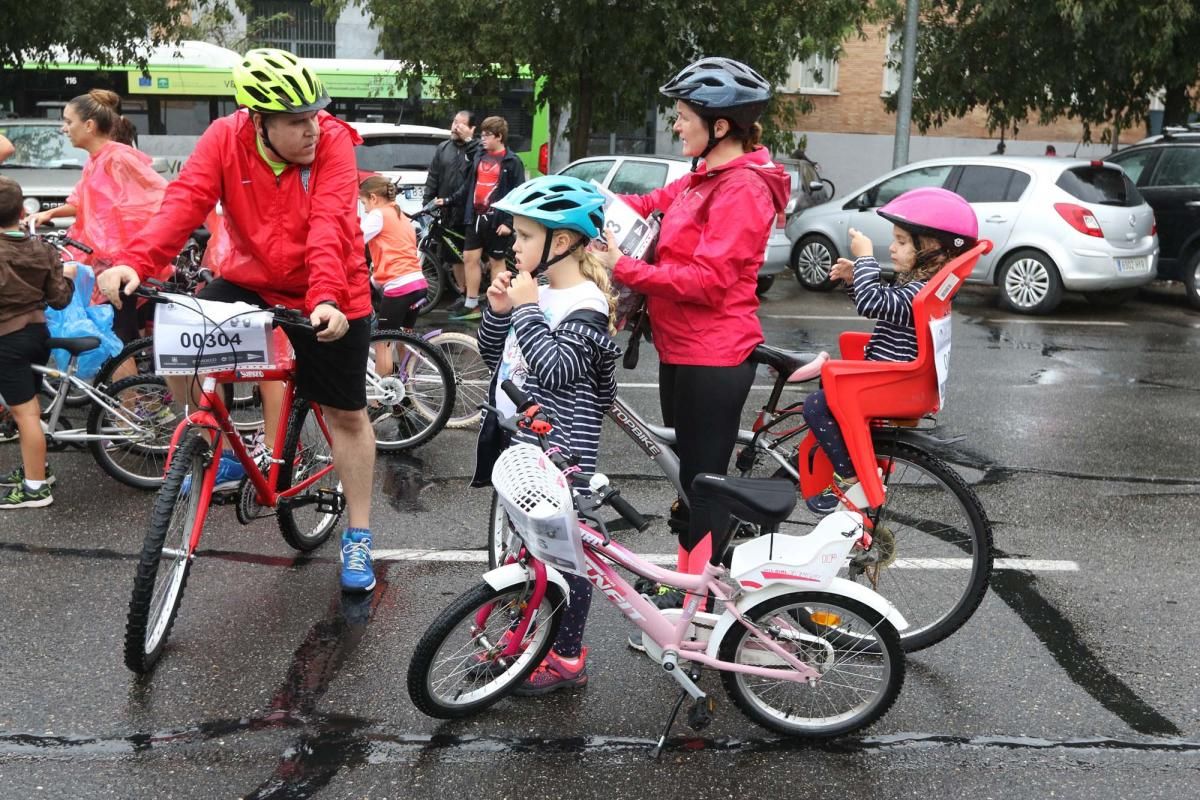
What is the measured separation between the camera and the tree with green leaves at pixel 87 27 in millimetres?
15398

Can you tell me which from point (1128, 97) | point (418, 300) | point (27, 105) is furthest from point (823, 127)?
point (418, 300)

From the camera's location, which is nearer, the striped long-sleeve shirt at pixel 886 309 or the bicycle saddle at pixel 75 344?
the striped long-sleeve shirt at pixel 886 309

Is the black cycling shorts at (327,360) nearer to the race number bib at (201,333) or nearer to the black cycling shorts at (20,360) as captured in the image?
the race number bib at (201,333)

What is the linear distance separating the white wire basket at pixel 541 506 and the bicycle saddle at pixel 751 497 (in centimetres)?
39

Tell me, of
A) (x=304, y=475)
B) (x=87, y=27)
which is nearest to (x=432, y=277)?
(x=87, y=27)

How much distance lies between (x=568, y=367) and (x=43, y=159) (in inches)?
473

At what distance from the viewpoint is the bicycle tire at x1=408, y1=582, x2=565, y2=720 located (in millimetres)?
3686

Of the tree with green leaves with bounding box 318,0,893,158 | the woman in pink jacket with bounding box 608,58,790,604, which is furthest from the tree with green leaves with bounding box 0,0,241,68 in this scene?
the woman in pink jacket with bounding box 608,58,790,604

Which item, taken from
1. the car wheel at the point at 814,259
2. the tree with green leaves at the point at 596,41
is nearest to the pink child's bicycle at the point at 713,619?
the car wheel at the point at 814,259

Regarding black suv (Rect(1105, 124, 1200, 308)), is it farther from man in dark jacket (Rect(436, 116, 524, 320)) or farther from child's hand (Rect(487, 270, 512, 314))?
child's hand (Rect(487, 270, 512, 314))

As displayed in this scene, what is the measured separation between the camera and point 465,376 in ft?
24.8

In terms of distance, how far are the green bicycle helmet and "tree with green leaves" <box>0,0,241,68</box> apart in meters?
12.5

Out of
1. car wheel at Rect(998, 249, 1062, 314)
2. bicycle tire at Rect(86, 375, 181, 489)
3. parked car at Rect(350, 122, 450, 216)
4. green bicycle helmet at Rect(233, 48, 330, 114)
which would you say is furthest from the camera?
parked car at Rect(350, 122, 450, 216)

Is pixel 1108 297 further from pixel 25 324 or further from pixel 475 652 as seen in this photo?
pixel 475 652
